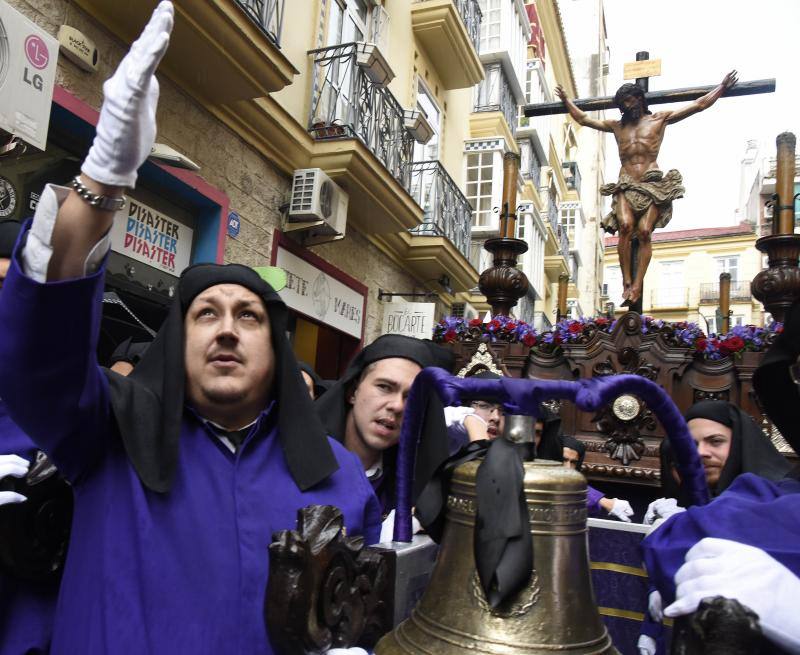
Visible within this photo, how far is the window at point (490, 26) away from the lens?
17584 mm

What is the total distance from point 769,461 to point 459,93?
13.2m

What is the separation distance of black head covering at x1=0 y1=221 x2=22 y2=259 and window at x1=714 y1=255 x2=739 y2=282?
42419mm

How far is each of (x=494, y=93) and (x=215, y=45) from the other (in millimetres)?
12614

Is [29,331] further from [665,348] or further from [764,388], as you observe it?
[665,348]

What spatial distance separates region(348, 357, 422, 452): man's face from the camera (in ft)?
8.65

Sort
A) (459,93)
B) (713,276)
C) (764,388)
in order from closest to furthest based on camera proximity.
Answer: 1. (764,388)
2. (459,93)
3. (713,276)

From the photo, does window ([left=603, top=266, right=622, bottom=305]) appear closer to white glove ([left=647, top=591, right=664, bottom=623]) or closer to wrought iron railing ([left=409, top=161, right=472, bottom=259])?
wrought iron railing ([left=409, top=161, right=472, bottom=259])

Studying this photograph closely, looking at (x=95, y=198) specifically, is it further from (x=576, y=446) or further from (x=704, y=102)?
(x=704, y=102)

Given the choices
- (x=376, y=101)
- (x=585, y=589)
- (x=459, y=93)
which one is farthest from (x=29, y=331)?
(x=459, y=93)

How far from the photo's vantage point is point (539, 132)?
875 inches

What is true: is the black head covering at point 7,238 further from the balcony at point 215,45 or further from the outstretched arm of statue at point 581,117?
the outstretched arm of statue at point 581,117

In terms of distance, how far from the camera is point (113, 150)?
1195 millimetres

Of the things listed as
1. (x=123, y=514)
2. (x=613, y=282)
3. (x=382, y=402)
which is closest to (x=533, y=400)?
(x=123, y=514)

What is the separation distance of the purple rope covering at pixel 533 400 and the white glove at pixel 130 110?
26.8 inches
